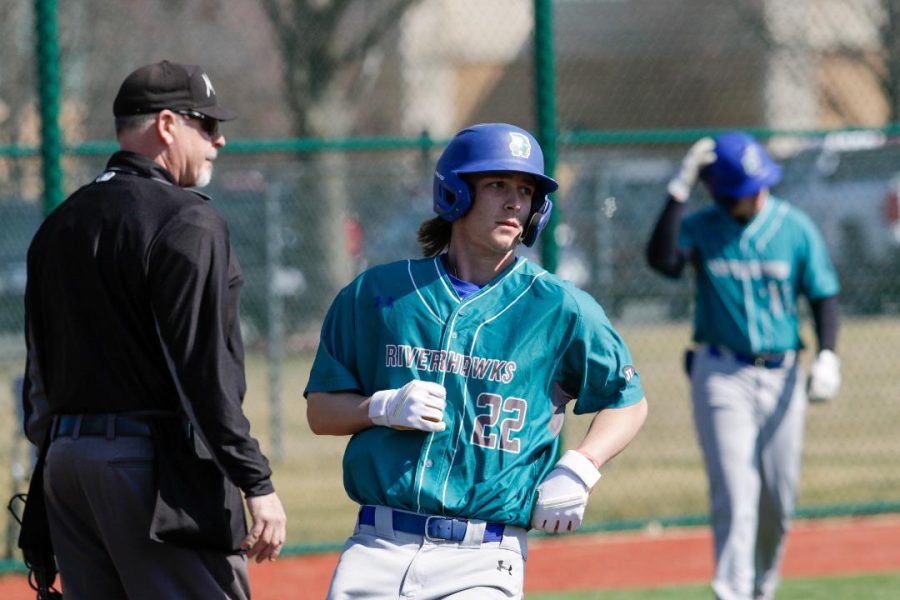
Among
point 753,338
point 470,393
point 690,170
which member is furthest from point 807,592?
point 470,393

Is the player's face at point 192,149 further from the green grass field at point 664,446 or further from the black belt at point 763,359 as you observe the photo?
the green grass field at point 664,446

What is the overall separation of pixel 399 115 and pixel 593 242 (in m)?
4.53

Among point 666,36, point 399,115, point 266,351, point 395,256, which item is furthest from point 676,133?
point 666,36

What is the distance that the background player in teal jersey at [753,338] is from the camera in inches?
260

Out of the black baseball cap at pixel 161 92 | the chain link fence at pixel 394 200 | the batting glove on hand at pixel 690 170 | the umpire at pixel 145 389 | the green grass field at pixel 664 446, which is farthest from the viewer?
the chain link fence at pixel 394 200

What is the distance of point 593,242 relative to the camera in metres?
11.4

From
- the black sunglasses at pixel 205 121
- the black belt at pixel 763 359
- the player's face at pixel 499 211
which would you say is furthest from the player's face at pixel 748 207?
the black sunglasses at pixel 205 121

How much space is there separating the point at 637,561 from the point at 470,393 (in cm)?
462

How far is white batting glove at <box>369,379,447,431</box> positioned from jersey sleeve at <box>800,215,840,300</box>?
11.3 ft

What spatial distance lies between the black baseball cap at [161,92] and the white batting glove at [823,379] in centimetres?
355

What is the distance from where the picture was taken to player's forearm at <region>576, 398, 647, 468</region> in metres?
3.88

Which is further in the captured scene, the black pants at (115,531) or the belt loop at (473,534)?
the black pants at (115,531)

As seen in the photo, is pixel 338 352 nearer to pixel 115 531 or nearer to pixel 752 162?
pixel 115 531

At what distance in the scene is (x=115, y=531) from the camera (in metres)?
4.01
